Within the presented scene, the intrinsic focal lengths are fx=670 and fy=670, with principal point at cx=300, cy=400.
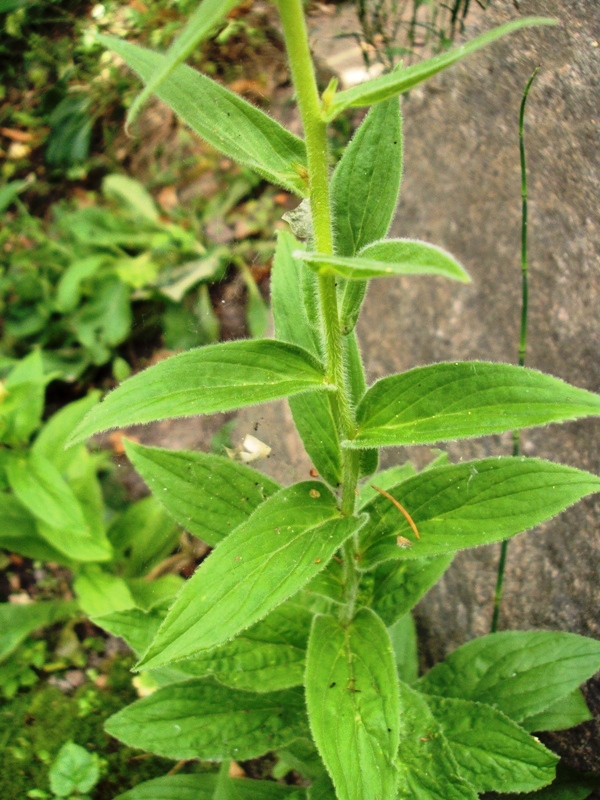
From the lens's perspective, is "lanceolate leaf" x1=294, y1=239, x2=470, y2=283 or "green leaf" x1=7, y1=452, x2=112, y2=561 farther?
"green leaf" x1=7, y1=452, x2=112, y2=561

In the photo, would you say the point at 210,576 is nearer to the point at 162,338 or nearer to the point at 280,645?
the point at 280,645

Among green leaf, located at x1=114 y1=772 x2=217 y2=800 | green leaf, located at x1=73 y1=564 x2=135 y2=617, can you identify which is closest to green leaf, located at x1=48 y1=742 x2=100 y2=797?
green leaf, located at x1=114 y1=772 x2=217 y2=800

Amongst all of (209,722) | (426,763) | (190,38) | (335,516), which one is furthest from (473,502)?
(190,38)

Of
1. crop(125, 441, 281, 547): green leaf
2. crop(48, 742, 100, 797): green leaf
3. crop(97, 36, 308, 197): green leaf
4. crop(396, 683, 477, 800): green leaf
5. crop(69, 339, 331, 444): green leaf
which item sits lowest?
crop(48, 742, 100, 797): green leaf

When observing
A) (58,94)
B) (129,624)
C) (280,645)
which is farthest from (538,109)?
(58,94)

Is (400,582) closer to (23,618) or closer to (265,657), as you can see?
(265,657)

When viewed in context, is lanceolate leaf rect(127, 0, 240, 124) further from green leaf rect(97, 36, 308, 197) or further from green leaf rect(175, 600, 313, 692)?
green leaf rect(175, 600, 313, 692)
